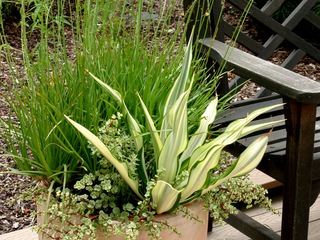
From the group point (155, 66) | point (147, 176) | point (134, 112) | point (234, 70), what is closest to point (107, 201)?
point (147, 176)

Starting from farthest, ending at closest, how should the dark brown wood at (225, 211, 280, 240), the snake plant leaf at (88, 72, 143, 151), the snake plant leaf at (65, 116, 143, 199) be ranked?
the dark brown wood at (225, 211, 280, 240)
the snake plant leaf at (88, 72, 143, 151)
the snake plant leaf at (65, 116, 143, 199)

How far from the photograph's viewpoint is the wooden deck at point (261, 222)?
2.53 meters

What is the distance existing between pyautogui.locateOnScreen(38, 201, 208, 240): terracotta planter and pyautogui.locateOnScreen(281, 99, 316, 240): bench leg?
34 centimetres

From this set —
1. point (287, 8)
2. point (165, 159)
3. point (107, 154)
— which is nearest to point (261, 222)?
point (165, 159)

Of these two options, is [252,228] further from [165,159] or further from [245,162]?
[165,159]

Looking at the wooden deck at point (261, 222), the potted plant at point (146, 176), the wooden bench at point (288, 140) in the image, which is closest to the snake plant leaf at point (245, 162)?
the potted plant at point (146, 176)

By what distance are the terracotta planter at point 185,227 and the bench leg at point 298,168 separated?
34 cm

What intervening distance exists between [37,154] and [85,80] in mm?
231

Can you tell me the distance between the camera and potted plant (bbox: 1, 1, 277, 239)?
1695 millimetres

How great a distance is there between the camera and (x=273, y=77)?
6.72ft

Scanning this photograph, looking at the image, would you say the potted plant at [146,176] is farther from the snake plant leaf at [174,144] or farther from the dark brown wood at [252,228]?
the dark brown wood at [252,228]

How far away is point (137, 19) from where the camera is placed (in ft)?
6.41

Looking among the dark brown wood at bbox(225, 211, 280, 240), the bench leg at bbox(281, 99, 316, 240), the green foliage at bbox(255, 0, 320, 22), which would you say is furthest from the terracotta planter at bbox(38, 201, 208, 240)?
the green foliage at bbox(255, 0, 320, 22)

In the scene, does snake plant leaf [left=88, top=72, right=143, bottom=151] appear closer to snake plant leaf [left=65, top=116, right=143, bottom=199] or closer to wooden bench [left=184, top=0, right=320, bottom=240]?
snake plant leaf [left=65, top=116, right=143, bottom=199]
